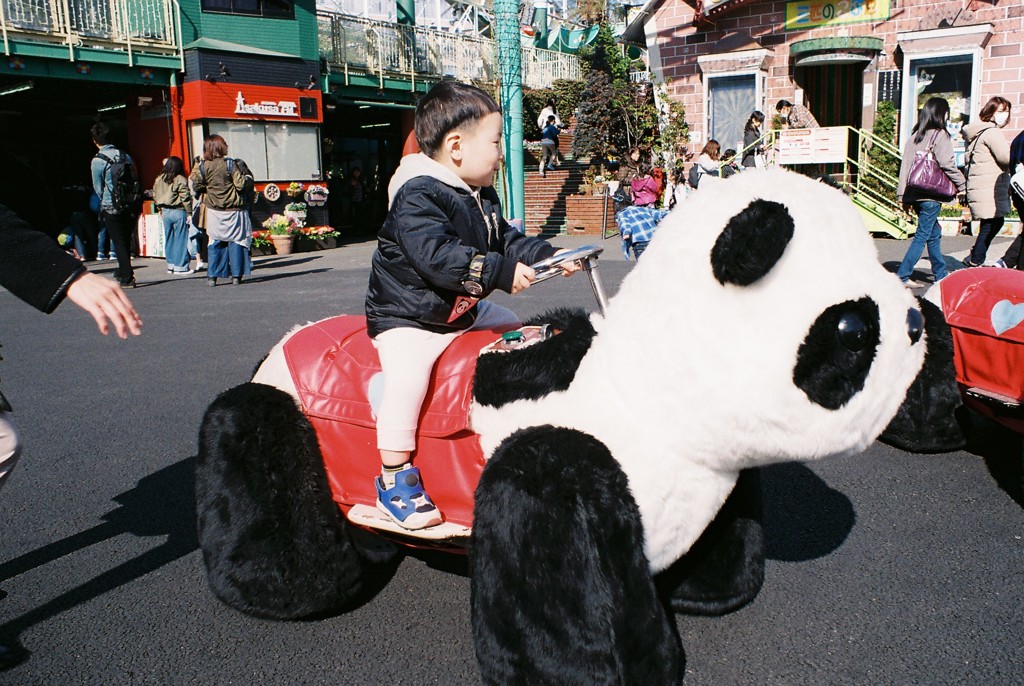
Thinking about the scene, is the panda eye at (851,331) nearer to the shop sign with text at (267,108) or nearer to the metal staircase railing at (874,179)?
the metal staircase railing at (874,179)

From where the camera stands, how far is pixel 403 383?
237 centimetres

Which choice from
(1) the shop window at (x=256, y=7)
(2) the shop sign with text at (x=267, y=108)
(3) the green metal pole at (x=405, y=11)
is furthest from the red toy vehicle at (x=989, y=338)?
(3) the green metal pole at (x=405, y=11)

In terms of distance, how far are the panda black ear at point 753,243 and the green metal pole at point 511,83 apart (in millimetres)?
12311

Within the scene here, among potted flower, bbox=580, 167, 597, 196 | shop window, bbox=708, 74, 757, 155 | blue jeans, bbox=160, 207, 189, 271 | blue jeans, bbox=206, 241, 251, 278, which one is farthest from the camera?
potted flower, bbox=580, 167, 597, 196

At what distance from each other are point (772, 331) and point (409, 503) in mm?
1135

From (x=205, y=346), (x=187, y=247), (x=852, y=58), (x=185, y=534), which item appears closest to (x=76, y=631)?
(x=185, y=534)

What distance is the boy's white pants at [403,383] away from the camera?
7.74 ft

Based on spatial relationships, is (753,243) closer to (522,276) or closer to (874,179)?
(522,276)

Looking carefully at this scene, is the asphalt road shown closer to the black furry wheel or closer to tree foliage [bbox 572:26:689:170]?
the black furry wheel

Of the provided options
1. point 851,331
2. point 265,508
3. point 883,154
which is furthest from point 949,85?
point 265,508

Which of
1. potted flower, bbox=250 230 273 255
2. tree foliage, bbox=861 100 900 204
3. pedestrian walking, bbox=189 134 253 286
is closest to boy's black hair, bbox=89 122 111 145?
pedestrian walking, bbox=189 134 253 286

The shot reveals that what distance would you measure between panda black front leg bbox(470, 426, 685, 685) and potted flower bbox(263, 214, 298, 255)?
14888 mm

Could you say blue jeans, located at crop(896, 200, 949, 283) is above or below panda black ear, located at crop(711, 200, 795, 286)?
below

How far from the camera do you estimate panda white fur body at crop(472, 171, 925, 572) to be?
5.97ft
